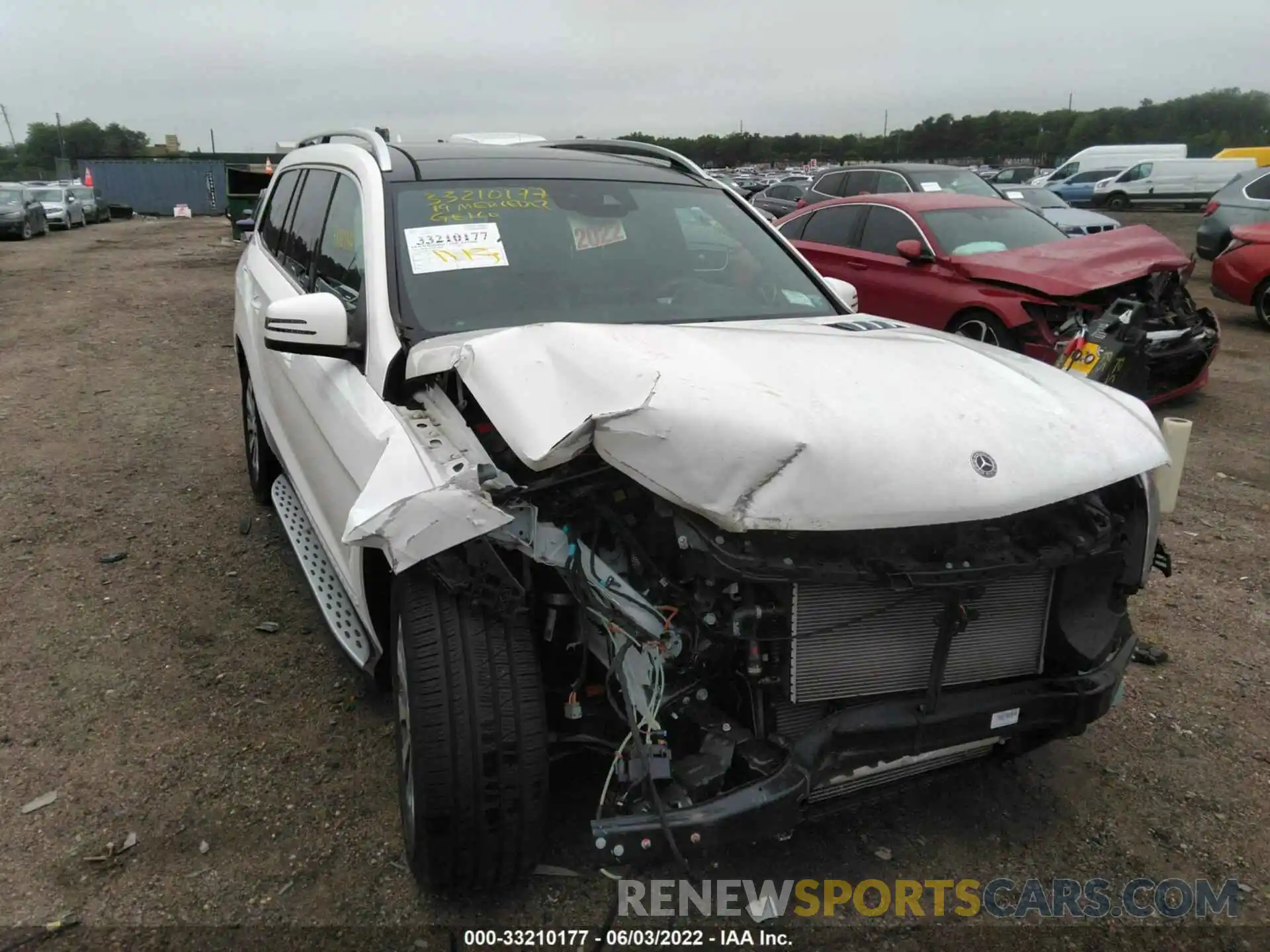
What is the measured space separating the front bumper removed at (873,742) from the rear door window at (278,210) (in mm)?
3534

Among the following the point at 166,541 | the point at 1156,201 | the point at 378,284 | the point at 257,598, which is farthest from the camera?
the point at 1156,201

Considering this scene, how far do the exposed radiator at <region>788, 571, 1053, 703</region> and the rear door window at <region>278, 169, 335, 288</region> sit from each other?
2.57 metres

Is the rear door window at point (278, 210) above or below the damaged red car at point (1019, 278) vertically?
above

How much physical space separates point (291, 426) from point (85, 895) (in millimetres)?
1728

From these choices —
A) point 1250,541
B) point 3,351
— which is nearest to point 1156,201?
point 1250,541

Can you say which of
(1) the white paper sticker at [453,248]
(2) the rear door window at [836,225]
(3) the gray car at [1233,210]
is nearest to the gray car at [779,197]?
(3) the gray car at [1233,210]

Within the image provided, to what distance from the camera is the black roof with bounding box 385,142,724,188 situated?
3367 mm

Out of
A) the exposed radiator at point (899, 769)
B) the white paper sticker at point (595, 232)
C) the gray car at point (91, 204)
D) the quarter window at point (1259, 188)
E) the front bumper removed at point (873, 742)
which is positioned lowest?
the gray car at point (91, 204)

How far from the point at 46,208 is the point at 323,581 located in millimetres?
29959

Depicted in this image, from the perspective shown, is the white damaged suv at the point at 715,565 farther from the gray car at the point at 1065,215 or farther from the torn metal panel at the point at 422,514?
the gray car at the point at 1065,215

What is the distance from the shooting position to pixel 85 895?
2.44 m

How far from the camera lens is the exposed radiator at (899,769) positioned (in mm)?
2238

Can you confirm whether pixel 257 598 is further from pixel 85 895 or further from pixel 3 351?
pixel 3 351

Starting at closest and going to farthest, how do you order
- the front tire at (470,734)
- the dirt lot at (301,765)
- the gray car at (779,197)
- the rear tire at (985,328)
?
1. the front tire at (470,734)
2. the dirt lot at (301,765)
3. the rear tire at (985,328)
4. the gray car at (779,197)
